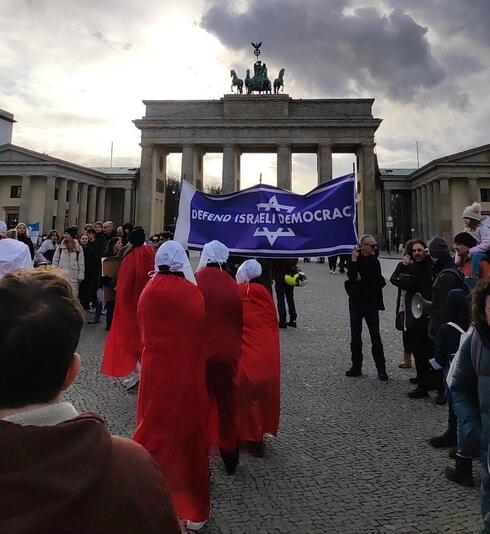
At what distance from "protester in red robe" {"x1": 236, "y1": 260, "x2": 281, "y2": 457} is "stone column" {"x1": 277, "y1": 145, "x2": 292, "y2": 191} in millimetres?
43549

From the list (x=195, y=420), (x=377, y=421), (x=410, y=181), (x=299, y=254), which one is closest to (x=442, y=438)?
(x=377, y=421)

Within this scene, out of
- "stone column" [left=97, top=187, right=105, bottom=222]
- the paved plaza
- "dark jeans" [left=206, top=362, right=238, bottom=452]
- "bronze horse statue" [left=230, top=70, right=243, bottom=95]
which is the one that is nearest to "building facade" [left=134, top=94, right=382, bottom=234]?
"bronze horse statue" [left=230, top=70, right=243, bottom=95]

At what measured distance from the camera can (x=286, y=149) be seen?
155 ft

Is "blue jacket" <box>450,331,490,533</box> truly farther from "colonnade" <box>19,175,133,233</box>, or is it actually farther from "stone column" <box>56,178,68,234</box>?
"stone column" <box>56,178,68,234</box>

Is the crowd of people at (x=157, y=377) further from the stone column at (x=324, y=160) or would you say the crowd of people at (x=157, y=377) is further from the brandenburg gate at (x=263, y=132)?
the stone column at (x=324, y=160)

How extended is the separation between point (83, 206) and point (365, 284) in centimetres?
5250

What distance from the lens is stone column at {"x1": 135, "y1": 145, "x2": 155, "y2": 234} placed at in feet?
159

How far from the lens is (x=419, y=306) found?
19.5 ft

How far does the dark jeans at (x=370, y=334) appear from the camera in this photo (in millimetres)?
6461

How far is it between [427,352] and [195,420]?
13.8ft

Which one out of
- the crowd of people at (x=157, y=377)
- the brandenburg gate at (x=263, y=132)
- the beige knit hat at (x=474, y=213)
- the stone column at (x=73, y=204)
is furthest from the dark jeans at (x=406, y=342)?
the stone column at (x=73, y=204)

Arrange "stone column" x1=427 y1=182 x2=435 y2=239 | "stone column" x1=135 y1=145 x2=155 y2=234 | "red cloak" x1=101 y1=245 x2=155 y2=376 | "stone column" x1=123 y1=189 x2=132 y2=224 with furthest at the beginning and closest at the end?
"stone column" x1=123 y1=189 x2=132 y2=224 < "stone column" x1=135 y1=145 x2=155 y2=234 < "stone column" x1=427 y1=182 x2=435 y2=239 < "red cloak" x1=101 y1=245 x2=155 y2=376

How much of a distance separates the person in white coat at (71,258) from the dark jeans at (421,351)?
7.22 m

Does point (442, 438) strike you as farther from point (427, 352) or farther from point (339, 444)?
point (427, 352)
